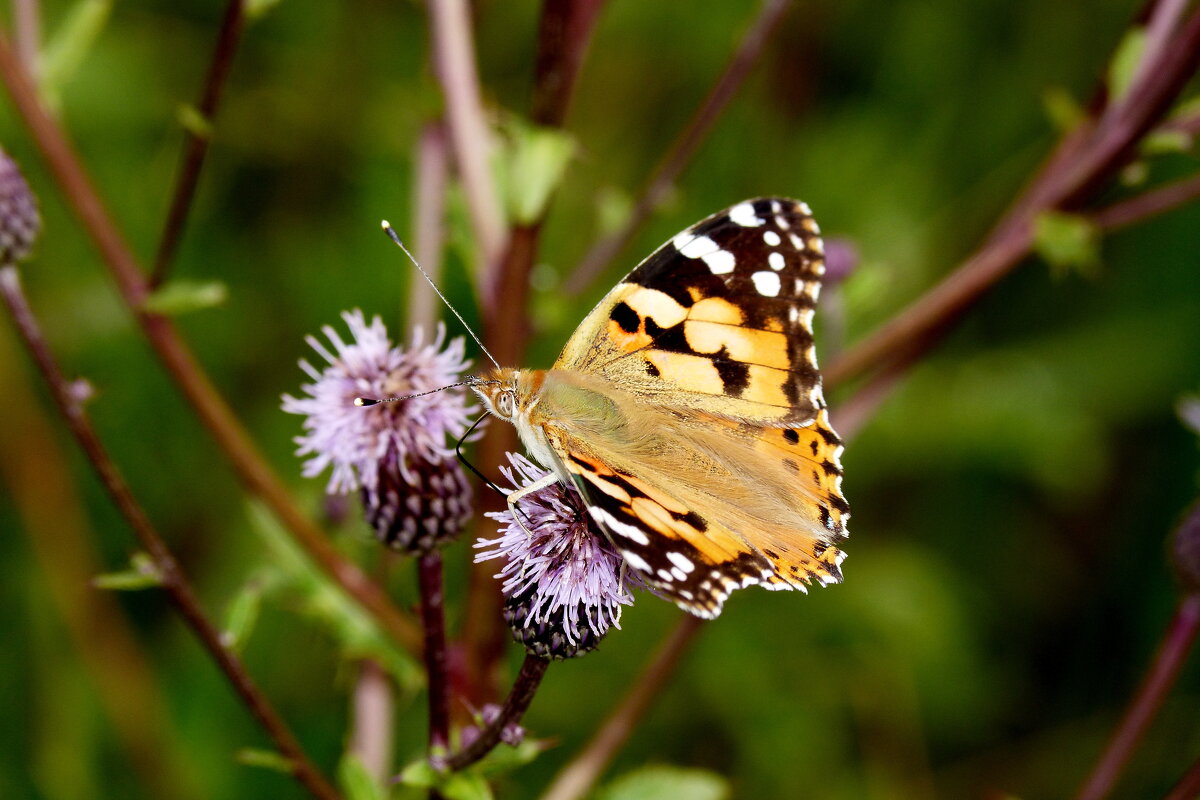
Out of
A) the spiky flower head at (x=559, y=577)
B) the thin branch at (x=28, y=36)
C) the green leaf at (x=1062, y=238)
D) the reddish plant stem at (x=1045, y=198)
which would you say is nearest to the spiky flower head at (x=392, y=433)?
the spiky flower head at (x=559, y=577)

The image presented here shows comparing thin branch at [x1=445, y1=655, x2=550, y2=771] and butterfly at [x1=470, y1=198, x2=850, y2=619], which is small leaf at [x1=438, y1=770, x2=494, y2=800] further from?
butterfly at [x1=470, y1=198, x2=850, y2=619]

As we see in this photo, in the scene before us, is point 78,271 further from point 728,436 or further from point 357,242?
point 728,436

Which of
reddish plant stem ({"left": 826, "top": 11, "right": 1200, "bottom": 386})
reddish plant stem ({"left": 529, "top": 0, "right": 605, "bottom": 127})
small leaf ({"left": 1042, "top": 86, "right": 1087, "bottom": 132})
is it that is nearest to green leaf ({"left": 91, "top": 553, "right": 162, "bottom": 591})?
reddish plant stem ({"left": 529, "top": 0, "right": 605, "bottom": 127})

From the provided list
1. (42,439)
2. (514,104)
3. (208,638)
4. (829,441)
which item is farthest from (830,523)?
(42,439)

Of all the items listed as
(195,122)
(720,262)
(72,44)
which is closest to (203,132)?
(195,122)

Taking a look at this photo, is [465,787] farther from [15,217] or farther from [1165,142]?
[1165,142]

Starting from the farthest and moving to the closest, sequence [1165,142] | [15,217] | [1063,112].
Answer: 1. [1063,112]
2. [1165,142]
3. [15,217]
